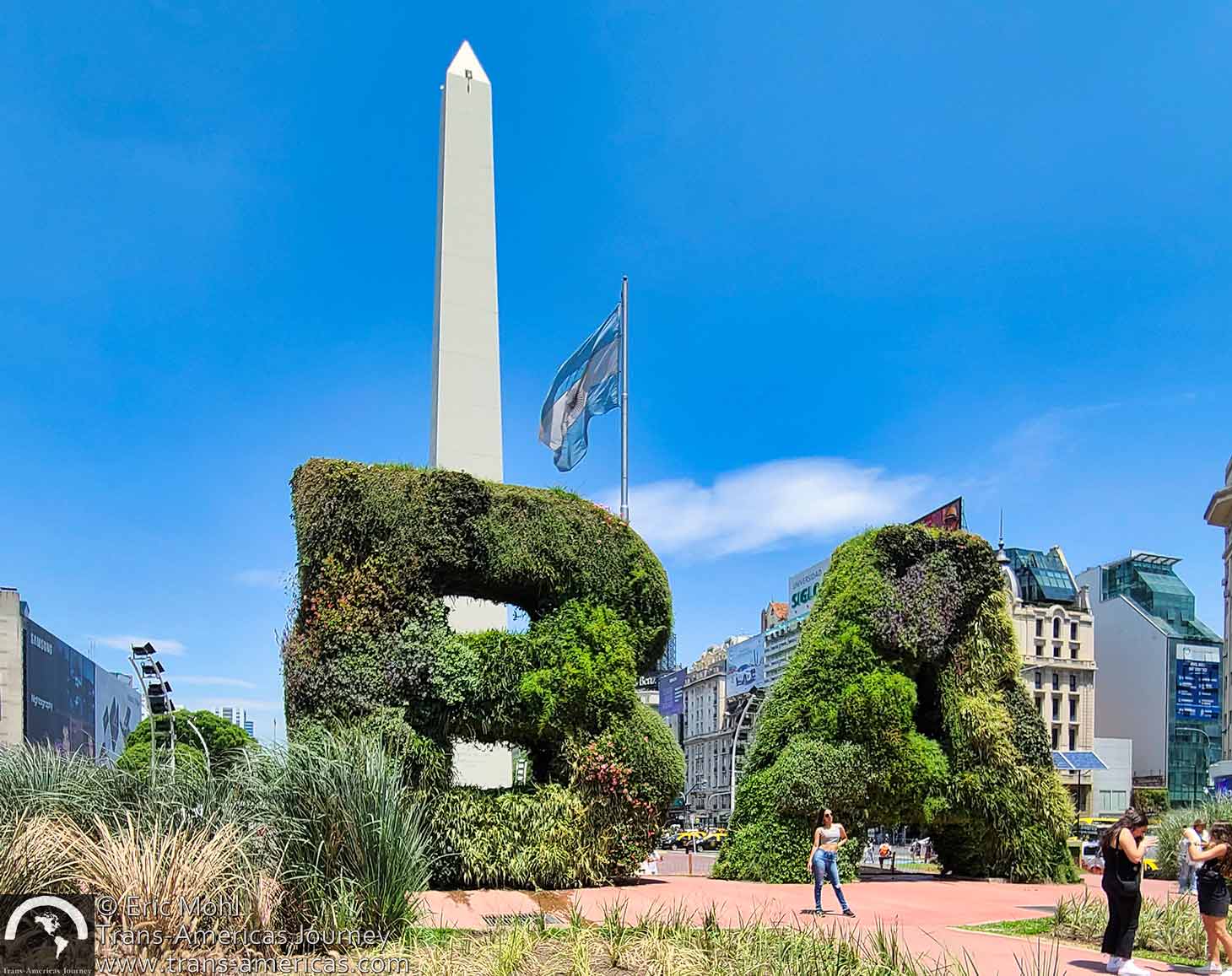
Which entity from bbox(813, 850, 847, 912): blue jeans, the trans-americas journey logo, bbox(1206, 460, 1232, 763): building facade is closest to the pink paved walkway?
bbox(813, 850, 847, 912): blue jeans

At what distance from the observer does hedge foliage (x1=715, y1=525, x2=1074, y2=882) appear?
705 inches

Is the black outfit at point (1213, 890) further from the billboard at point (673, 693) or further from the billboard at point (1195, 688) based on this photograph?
the billboard at point (673, 693)

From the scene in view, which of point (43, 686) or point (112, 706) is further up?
point (43, 686)

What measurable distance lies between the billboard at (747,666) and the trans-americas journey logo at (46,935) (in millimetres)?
85226

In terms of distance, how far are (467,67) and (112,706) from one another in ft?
340

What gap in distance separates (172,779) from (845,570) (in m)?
12.3

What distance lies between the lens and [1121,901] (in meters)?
9.40

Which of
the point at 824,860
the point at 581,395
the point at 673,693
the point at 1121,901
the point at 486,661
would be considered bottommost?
the point at 673,693

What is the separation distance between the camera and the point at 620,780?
642 inches

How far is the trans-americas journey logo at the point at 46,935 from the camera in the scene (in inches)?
296

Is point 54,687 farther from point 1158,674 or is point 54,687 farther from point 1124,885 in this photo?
point 1158,674

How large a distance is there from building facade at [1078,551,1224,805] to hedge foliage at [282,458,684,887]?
80.3 metres

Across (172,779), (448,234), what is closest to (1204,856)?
(172,779)

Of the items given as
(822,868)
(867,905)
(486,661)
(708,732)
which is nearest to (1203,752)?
(708,732)
